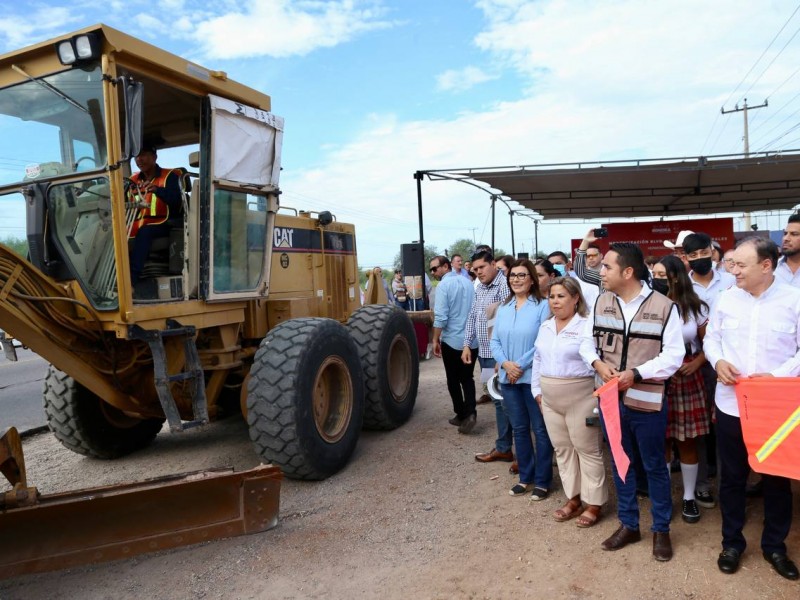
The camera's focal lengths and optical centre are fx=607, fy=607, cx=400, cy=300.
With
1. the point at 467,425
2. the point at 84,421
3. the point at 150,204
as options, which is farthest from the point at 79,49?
the point at 467,425

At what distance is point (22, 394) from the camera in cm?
909

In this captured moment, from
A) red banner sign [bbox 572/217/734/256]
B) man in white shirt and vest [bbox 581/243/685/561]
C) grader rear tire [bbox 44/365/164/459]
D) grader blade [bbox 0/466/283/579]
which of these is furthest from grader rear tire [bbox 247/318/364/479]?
red banner sign [bbox 572/217/734/256]

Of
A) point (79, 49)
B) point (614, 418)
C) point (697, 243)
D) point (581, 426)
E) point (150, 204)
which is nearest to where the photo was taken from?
point (614, 418)

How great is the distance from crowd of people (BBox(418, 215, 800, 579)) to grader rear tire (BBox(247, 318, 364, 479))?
1.27 meters

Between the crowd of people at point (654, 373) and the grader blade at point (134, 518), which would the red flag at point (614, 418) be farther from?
the grader blade at point (134, 518)

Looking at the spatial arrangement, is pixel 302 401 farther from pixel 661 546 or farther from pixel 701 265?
pixel 701 265

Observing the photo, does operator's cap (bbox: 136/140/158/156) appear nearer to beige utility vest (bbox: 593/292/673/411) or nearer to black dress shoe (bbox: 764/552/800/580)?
beige utility vest (bbox: 593/292/673/411)

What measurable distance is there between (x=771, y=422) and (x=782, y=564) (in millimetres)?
745

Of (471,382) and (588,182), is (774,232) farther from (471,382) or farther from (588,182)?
(471,382)

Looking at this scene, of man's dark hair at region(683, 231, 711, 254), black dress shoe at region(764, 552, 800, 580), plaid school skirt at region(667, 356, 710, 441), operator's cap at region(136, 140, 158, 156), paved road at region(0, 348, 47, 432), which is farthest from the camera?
paved road at region(0, 348, 47, 432)

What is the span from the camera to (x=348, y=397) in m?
5.16

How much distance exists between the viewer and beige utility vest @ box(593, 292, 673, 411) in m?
3.29

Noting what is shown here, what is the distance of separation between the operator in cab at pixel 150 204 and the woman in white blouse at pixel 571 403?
9.59ft

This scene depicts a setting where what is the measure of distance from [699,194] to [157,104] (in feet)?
37.1
